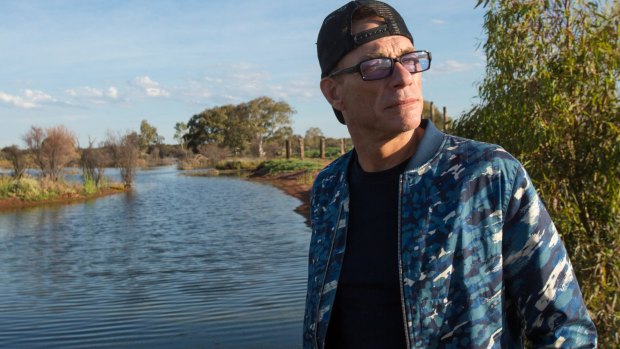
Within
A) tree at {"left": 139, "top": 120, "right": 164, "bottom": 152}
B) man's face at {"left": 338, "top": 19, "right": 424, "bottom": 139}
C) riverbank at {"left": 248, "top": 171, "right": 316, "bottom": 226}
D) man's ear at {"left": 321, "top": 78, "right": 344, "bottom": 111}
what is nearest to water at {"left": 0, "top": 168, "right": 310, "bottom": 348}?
riverbank at {"left": 248, "top": 171, "right": 316, "bottom": 226}

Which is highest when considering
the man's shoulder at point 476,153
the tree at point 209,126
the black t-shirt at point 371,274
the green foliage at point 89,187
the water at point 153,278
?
the tree at point 209,126

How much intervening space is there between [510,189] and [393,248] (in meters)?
0.36

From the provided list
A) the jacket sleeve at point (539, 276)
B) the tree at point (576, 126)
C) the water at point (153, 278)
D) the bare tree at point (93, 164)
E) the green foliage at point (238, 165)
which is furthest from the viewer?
the green foliage at point (238, 165)

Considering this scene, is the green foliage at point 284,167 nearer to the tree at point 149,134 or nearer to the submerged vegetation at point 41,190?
the submerged vegetation at point 41,190

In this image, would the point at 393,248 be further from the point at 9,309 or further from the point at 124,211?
the point at 124,211

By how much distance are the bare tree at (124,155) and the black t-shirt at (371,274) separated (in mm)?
35636

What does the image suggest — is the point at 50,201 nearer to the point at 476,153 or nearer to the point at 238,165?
the point at 476,153

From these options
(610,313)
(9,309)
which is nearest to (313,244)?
(610,313)

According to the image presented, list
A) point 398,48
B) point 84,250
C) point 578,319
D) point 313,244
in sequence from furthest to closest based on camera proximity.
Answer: point 84,250 → point 313,244 → point 398,48 → point 578,319

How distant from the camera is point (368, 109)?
1.99 m

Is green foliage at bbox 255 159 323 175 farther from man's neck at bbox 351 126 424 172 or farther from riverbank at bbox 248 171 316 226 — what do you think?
man's neck at bbox 351 126 424 172

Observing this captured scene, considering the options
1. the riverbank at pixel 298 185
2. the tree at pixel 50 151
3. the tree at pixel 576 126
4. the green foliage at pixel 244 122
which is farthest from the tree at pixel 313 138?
the tree at pixel 576 126

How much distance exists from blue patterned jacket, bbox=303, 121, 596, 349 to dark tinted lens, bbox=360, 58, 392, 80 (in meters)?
0.37

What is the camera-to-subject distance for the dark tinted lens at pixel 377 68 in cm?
195
